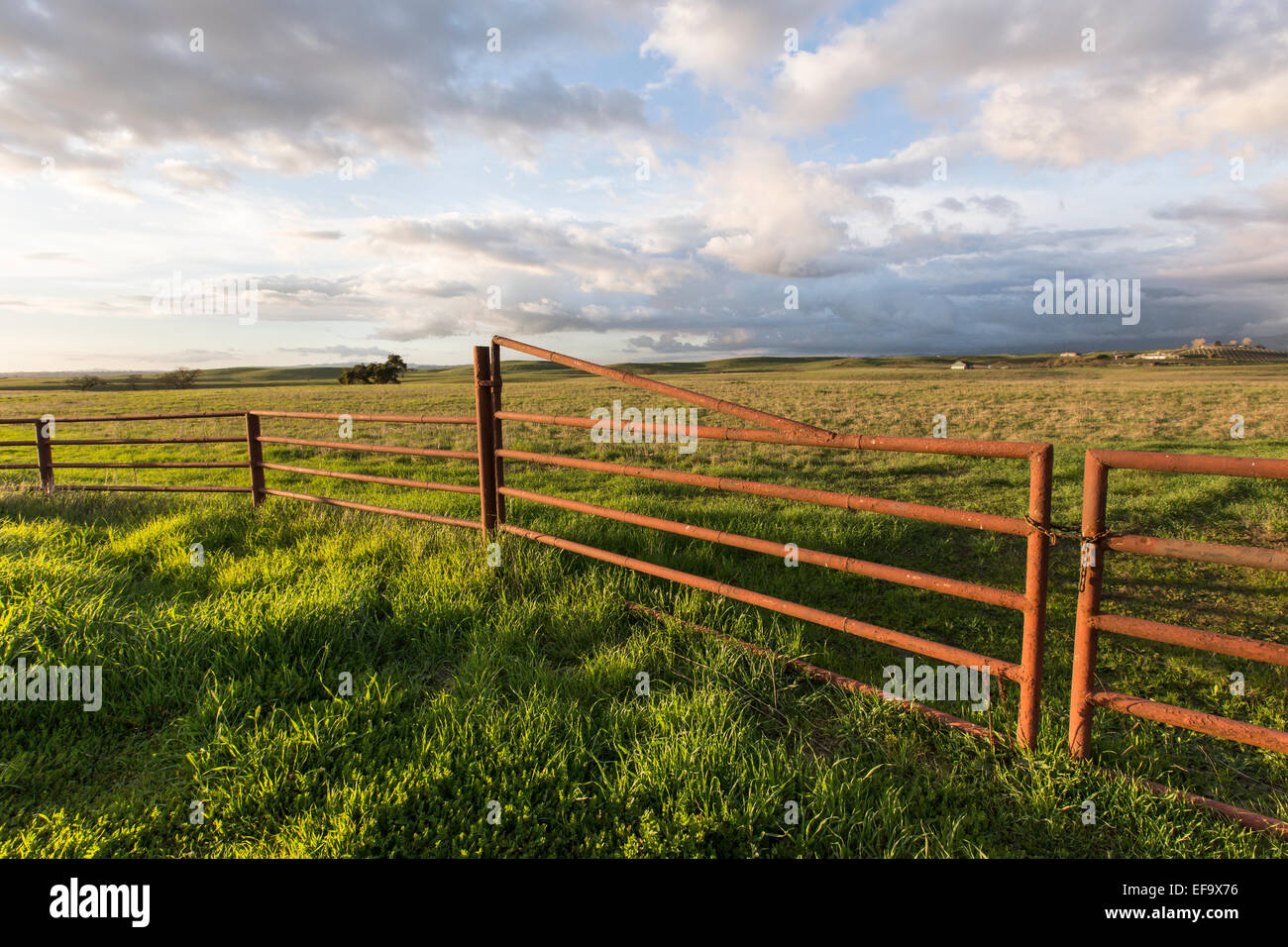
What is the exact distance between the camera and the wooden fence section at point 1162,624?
2.31 m

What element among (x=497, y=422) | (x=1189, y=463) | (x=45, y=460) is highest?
(x=497, y=422)

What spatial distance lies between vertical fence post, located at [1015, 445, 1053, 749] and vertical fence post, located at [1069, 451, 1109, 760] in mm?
128

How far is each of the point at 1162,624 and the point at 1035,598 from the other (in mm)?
416

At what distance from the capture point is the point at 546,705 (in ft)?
10.1

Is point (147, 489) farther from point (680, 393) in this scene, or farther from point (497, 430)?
point (680, 393)

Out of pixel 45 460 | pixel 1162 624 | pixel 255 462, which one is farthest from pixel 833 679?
pixel 45 460

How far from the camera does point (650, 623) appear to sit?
417cm

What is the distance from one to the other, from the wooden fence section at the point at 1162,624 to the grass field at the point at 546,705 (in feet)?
0.72

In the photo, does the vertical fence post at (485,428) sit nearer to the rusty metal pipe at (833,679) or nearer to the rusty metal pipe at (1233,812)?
the rusty metal pipe at (833,679)

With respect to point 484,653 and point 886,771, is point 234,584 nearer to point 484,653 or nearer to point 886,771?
point 484,653

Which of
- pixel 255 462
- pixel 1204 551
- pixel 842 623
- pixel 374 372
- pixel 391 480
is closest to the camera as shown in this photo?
pixel 1204 551

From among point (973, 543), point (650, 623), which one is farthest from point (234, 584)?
point (973, 543)

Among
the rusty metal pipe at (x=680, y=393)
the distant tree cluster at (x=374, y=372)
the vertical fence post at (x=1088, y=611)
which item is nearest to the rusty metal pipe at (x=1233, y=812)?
the vertical fence post at (x=1088, y=611)

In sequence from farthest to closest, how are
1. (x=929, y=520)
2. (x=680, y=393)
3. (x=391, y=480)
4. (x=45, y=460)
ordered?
(x=45, y=460) < (x=391, y=480) < (x=680, y=393) < (x=929, y=520)
